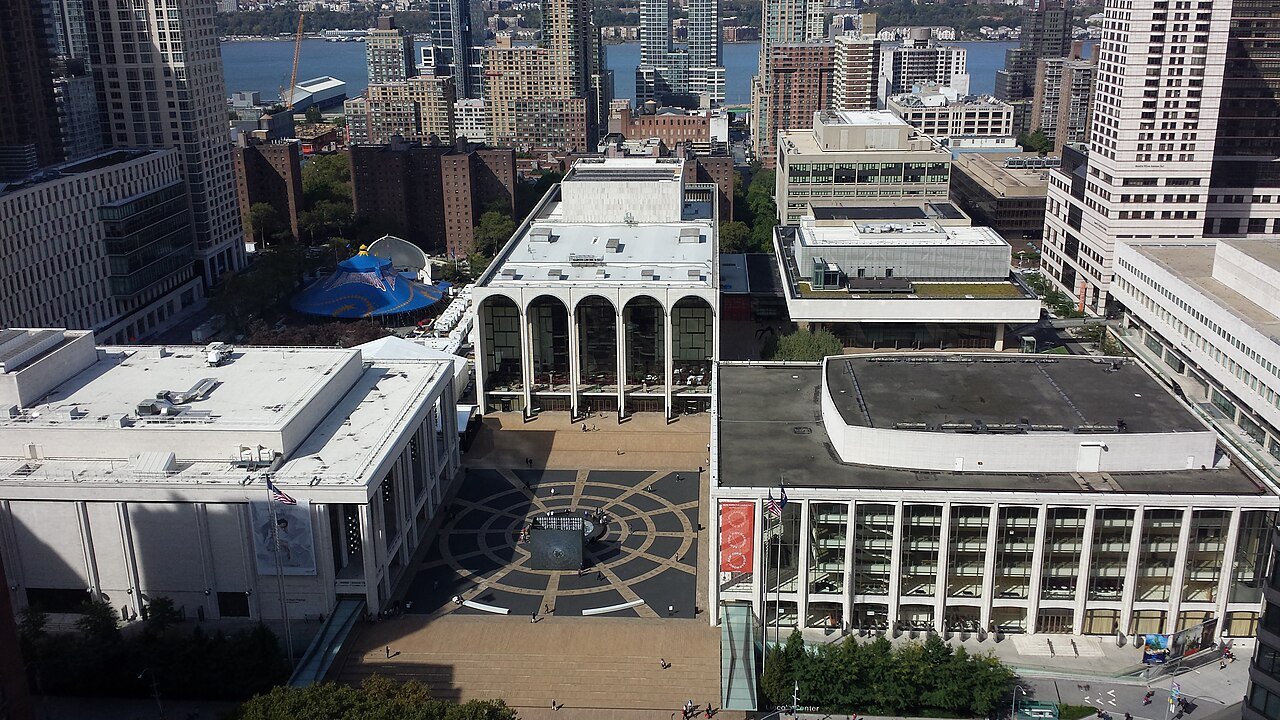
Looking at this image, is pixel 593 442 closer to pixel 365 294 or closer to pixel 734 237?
pixel 365 294

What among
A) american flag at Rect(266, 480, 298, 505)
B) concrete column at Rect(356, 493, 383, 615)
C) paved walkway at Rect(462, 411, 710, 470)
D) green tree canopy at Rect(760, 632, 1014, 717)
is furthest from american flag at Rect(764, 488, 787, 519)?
american flag at Rect(266, 480, 298, 505)

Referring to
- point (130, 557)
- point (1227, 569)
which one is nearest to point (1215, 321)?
point (1227, 569)

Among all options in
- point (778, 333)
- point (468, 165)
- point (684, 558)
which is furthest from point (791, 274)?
point (468, 165)

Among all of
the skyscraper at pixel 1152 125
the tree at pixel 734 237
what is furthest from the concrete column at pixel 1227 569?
the tree at pixel 734 237

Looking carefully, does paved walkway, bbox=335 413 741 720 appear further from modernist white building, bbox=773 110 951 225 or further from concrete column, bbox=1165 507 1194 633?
modernist white building, bbox=773 110 951 225

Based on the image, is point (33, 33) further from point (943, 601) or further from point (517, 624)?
point (943, 601)

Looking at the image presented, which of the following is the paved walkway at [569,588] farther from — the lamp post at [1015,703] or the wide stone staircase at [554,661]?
the lamp post at [1015,703]
